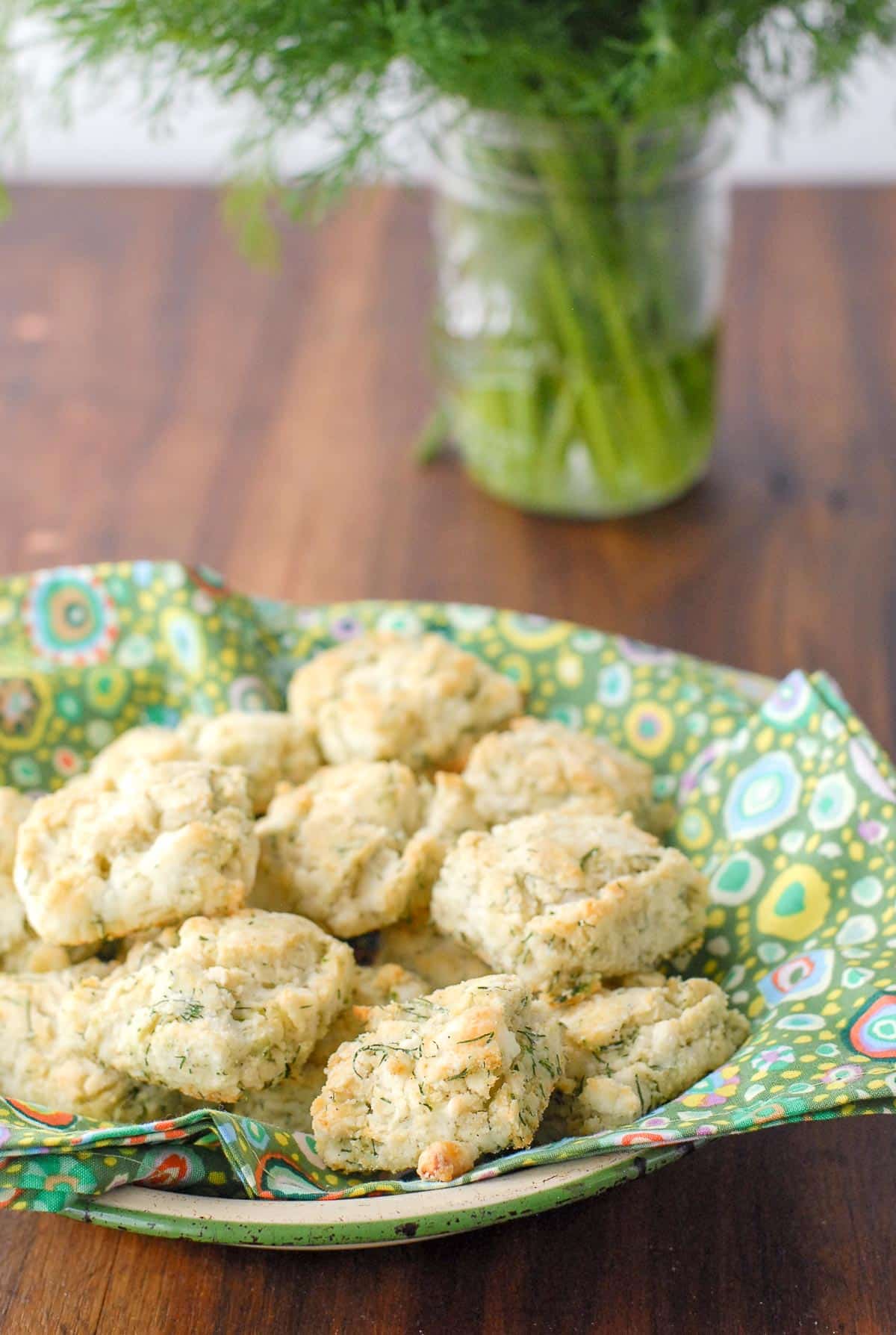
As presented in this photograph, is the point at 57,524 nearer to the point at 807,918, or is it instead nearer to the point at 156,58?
the point at 156,58

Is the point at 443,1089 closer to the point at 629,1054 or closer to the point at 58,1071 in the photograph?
the point at 629,1054

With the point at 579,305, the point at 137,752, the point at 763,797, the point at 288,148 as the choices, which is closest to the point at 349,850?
the point at 137,752

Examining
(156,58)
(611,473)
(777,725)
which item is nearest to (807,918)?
(777,725)

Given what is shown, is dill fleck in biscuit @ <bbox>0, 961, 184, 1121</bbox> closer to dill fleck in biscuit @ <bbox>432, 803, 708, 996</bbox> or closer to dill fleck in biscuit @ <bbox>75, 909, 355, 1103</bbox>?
dill fleck in biscuit @ <bbox>75, 909, 355, 1103</bbox>

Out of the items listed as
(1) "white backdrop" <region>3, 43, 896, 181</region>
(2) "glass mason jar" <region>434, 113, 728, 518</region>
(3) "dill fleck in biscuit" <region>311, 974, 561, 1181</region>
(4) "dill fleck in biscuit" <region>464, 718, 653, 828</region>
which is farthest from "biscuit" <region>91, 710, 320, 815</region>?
(1) "white backdrop" <region>3, 43, 896, 181</region>

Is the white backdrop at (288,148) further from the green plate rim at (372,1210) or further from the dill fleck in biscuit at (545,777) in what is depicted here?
the green plate rim at (372,1210)
